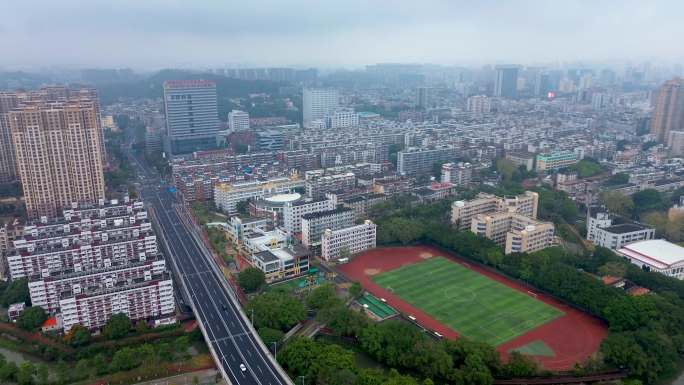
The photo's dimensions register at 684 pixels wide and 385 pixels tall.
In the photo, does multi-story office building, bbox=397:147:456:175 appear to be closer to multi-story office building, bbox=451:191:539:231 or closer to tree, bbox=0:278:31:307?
multi-story office building, bbox=451:191:539:231

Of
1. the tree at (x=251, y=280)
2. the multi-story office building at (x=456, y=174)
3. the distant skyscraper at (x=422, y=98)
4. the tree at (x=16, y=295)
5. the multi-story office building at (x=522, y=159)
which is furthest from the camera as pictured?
the distant skyscraper at (x=422, y=98)

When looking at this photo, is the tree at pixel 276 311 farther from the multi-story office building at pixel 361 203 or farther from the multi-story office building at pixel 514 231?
the multi-story office building at pixel 514 231

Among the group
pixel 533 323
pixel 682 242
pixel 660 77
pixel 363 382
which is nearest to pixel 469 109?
pixel 682 242

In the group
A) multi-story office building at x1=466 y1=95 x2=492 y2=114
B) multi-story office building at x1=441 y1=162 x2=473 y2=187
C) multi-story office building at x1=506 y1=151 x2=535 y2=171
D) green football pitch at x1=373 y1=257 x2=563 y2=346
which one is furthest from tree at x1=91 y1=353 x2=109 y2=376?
multi-story office building at x1=466 y1=95 x2=492 y2=114

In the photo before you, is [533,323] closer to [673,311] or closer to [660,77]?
[673,311]

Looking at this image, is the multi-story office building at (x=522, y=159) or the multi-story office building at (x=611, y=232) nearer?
the multi-story office building at (x=611, y=232)

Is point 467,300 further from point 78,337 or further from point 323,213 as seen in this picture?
point 78,337

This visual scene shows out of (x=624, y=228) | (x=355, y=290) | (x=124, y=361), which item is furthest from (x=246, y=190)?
(x=624, y=228)

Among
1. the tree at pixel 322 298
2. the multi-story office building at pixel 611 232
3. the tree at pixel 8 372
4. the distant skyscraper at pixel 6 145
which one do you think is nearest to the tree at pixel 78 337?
the tree at pixel 8 372
